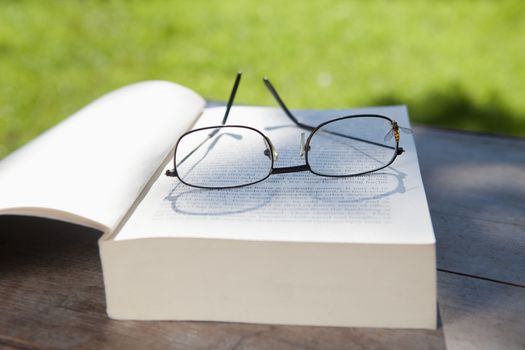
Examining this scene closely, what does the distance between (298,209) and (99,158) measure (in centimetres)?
27

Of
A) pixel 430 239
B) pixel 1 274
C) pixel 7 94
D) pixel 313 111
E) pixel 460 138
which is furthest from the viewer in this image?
pixel 7 94

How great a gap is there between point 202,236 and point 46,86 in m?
2.01

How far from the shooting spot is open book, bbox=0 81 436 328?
599 mm

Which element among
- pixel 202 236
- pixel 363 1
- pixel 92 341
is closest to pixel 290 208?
pixel 202 236

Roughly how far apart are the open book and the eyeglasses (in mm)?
43

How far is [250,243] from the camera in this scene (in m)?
0.60

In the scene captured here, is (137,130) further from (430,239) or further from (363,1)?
(363,1)

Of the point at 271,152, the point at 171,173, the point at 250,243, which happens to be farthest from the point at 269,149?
the point at 250,243

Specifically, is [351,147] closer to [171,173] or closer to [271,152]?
[271,152]

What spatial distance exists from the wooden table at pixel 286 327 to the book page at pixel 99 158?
4.3 inches

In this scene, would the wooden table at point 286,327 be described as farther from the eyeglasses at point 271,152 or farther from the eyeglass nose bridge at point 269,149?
the eyeglass nose bridge at point 269,149

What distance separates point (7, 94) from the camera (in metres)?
2.30

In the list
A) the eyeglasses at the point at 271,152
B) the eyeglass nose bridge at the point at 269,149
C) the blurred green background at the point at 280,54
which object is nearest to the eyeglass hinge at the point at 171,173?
the eyeglasses at the point at 271,152

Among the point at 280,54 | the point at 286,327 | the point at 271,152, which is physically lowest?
the point at 280,54
